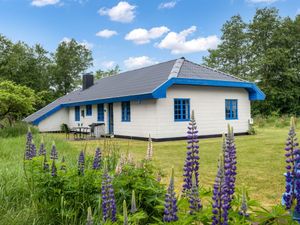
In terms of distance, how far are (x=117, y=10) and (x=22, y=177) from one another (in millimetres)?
26399

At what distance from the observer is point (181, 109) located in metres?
17.5

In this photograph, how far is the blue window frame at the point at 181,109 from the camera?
17297 mm

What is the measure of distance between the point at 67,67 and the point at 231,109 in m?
34.2

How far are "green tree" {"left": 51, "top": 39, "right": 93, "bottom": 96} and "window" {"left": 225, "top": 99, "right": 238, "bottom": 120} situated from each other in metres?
33.2

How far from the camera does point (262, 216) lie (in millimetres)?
1943

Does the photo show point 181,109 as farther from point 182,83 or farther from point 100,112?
point 100,112

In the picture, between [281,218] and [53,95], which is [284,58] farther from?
[281,218]

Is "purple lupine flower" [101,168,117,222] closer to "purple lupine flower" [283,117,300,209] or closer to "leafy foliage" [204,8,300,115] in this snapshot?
"purple lupine flower" [283,117,300,209]

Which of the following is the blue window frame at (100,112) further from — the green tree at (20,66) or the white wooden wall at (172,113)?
the green tree at (20,66)

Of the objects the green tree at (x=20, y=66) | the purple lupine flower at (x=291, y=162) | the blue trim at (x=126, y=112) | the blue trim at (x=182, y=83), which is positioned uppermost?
the green tree at (x=20, y=66)

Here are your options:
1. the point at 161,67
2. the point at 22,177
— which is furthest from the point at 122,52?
the point at 22,177

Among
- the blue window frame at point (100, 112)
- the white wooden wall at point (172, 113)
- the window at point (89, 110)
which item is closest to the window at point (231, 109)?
the white wooden wall at point (172, 113)

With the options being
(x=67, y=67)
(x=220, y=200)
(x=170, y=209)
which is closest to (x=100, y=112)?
(x=170, y=209)

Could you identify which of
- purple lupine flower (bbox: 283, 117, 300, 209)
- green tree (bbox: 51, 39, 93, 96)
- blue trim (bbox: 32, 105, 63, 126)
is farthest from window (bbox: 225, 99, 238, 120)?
green tree (bbox: 51, 39, 93, 96)
